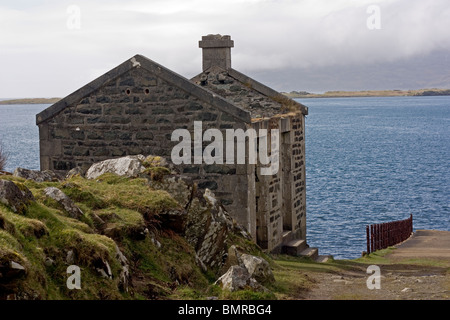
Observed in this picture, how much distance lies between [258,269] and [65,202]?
3.17 m

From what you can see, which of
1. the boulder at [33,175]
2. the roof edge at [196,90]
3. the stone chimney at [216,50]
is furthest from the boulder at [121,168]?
the stone chimney at [216,50]

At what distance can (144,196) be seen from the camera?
1038 centimetres

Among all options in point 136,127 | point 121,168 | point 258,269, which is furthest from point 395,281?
point 136,127

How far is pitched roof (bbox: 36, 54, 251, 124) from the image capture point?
1569cm

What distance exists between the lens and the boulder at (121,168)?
12.0m

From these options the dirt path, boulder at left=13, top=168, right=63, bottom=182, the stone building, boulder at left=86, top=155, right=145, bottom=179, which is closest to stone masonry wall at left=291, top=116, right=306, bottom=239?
the stone building

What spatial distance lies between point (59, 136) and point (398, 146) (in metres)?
74.5

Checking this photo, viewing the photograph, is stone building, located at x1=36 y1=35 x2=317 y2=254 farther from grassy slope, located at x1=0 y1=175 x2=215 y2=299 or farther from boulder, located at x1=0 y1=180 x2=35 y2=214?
boulder, located at x1=0 y1=180 x2=35 y2=214

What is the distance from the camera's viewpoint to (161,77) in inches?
638

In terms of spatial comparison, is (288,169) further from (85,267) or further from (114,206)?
(85,267)

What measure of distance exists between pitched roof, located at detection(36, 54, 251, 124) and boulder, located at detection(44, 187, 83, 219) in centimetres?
713

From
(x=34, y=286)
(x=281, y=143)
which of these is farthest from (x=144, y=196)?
(x=281, y=143)

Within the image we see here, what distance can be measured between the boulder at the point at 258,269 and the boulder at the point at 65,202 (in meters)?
2.70
